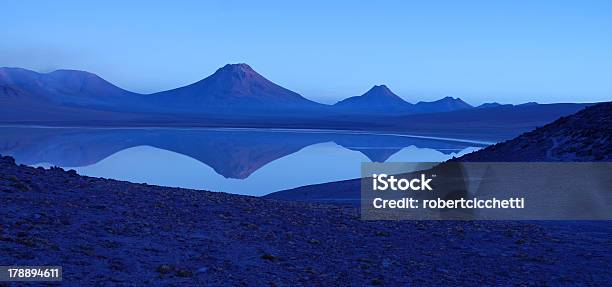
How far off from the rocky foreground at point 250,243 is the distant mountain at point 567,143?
26.3 feet

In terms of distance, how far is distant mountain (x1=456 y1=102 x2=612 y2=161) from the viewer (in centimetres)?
1890

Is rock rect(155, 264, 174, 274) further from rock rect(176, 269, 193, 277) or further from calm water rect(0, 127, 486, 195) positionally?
calm water rect(0, 127, 486, 195)

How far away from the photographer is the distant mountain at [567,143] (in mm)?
18905

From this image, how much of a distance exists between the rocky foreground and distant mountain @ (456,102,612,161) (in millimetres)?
8019

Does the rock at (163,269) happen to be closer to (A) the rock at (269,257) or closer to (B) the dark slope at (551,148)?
(A) the rock at (269,257)

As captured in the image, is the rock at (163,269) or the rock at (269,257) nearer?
the rock at (163,269)

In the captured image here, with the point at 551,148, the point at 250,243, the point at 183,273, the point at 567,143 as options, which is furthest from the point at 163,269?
the point at 567,143

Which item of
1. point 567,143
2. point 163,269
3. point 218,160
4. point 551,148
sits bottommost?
point 218,160

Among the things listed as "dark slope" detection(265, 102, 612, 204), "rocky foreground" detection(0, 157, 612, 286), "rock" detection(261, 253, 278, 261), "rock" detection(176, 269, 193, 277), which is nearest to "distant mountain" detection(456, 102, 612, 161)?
"dark slope" detection(265, 102, 612, 204)

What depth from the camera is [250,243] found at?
8.09 m

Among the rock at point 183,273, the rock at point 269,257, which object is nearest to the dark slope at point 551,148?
the rock at point 269,257

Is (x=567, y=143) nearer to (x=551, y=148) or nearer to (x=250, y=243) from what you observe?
(x=551, y=148)

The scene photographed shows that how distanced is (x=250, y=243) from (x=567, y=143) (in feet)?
49.8

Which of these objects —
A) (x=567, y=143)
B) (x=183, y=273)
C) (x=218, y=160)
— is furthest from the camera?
(x=218, y=160)
